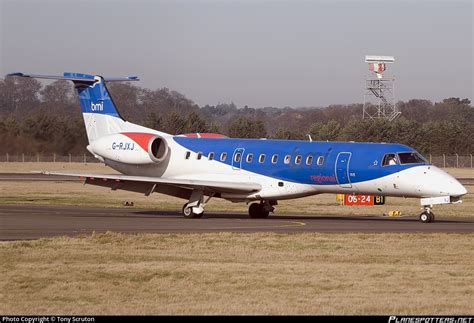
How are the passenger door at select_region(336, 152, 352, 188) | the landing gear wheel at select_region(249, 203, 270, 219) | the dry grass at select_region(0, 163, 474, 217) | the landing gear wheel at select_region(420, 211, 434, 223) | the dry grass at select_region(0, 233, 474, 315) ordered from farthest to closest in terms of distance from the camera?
the dry grass at select_region(0, 163, 474, 217)
the landing gear wheel at select_region(249, 203, 270, 219)
the passenger door at select_region(336, 152, 352, 188)
the landing gear wheel at select_region(420, 211, 434, 223)
the dry grass at select_region(0, 233, 474, 315)

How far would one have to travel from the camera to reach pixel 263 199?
33781 mm

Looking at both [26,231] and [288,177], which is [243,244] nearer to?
[26,231]

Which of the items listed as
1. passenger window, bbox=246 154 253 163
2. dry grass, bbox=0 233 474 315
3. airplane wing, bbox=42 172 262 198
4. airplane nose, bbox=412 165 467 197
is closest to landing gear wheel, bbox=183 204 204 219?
airplane wing, bbox=42 172 262 198


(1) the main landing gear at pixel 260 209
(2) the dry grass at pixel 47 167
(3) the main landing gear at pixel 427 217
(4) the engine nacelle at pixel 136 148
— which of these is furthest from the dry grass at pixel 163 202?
(2) the dry grass at pixel 47 167

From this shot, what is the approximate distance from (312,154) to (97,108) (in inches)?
381

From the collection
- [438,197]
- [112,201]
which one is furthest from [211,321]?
[112,201]

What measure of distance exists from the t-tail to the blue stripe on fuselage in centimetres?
384

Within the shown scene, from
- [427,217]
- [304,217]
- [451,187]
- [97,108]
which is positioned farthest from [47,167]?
[451,187]

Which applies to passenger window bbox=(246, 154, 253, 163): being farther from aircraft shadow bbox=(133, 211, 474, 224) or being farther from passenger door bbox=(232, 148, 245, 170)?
aircraft shadow bbox=(133, 211, 474, 224)

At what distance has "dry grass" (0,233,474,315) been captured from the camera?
14297 millimetres

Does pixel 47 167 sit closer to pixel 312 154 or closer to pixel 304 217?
pixel 304 217

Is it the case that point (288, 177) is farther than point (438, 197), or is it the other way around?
point (288, 177)

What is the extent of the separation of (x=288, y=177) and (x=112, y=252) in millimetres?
13165

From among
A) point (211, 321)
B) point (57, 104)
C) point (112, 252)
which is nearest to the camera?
point (211, 321)
